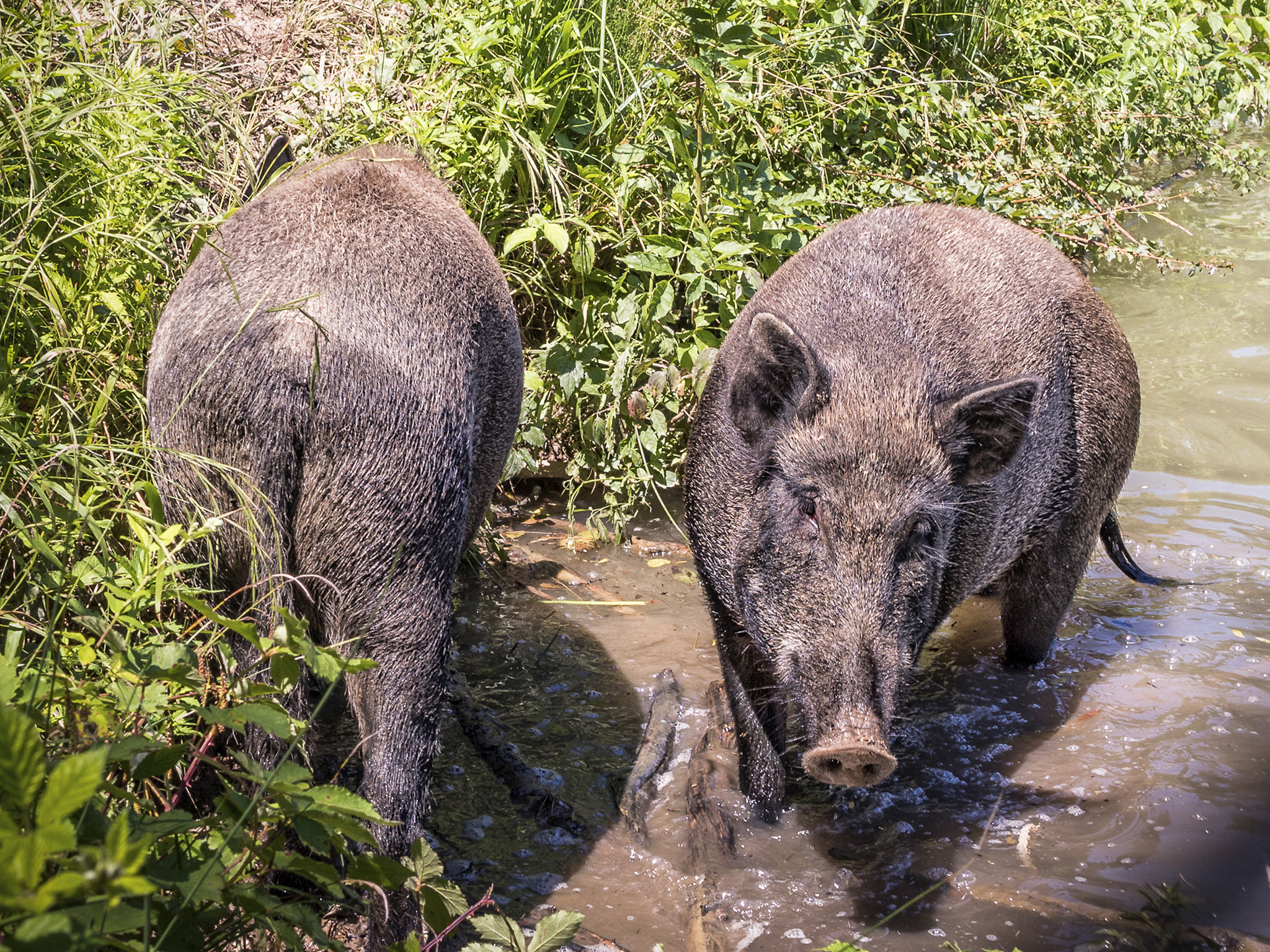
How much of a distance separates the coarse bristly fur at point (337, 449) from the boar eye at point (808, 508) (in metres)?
0.97

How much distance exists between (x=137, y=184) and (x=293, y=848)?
2187mm

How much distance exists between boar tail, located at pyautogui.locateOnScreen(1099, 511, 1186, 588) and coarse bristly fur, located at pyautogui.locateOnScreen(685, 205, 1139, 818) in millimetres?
448

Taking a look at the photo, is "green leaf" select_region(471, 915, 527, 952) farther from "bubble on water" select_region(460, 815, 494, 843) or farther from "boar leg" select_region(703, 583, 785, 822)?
"boar leg" select_region(703, 583, 785, 822)

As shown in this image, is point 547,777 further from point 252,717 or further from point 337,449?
point 252,717

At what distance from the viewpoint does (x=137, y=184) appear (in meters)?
3.43

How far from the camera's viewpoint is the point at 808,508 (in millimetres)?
3031

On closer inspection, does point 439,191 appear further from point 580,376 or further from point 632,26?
point 632,26

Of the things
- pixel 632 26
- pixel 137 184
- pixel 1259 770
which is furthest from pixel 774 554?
pixel 632 26

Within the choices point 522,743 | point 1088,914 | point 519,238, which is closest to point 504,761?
point 522,743

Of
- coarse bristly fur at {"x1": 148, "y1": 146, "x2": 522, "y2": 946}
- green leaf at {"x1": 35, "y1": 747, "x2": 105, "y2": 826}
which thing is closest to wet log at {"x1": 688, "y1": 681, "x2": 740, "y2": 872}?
coarse bristly fur at {"x1": 148, "y1": 146, "x2": 522, "y2": 946}

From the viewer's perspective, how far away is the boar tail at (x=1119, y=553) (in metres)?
4.61

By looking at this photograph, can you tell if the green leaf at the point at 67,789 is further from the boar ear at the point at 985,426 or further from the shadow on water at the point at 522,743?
the boar ear at the point at 985,426

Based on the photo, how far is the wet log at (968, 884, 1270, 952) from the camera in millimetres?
2721

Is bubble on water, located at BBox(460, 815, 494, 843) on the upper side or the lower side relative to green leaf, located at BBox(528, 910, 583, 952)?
lower
